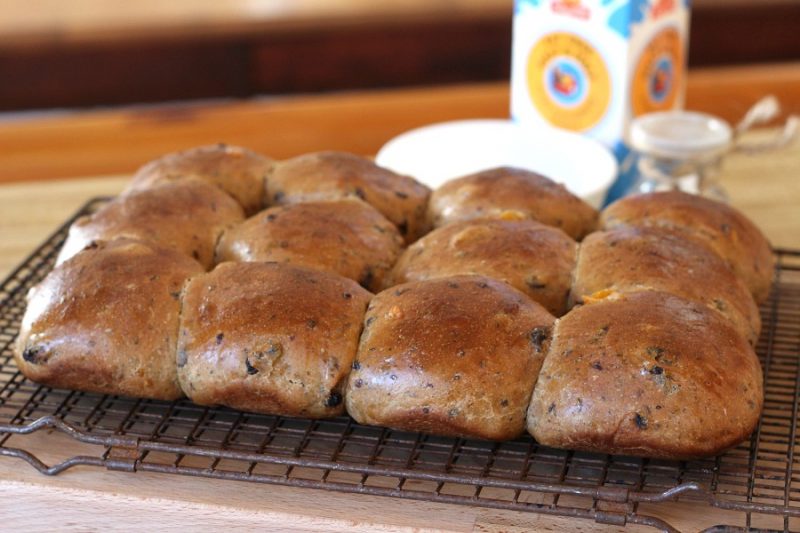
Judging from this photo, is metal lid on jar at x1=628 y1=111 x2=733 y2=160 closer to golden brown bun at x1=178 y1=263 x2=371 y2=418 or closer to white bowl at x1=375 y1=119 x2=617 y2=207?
white bowl at x1=375 y1=119 x2=617 y2=207

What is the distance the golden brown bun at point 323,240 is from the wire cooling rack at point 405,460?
0.67 feet

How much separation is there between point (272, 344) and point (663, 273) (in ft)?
1.53

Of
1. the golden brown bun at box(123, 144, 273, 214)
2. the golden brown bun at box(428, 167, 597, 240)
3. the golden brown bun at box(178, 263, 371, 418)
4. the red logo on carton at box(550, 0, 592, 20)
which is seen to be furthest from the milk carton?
the golden brown bun at box(178, 263, 371, 418)

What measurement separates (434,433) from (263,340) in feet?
0.70

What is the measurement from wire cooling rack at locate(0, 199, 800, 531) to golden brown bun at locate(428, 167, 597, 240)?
0.33 meters

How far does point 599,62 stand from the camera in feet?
6.25

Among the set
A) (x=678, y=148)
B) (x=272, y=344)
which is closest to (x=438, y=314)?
(x=272, y=344)

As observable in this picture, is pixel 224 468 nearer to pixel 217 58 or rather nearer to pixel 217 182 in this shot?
pixel 217 182

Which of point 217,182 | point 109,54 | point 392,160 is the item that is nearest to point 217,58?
point 109,54

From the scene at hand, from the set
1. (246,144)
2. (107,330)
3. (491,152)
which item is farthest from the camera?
(246,144)

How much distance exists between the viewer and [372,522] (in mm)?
1103

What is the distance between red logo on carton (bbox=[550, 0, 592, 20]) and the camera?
6.19 ft

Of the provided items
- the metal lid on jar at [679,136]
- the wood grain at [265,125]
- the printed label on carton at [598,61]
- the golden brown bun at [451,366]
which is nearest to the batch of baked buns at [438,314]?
the golden brown bun at [451,366]

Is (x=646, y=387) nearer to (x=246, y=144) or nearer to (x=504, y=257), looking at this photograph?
A: (x=504, y=257)
